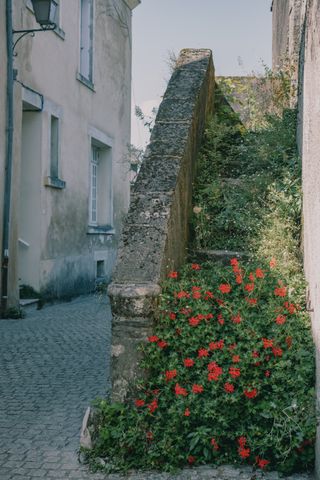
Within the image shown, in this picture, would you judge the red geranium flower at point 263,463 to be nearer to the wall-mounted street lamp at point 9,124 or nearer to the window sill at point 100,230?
the wall-mounted street lamp at point 9,124

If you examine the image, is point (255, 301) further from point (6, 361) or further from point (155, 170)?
point (6, 361)

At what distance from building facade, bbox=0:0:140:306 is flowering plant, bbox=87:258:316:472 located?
4.52 metres

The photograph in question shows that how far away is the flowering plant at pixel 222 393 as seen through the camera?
10.7 ft

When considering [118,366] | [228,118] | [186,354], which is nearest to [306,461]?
[186,354]

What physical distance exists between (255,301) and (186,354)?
523 millimetres

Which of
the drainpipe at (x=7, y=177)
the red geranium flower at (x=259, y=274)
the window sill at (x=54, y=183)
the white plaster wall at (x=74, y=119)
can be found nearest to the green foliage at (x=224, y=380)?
the red geranium flower at (x=259, y=274)

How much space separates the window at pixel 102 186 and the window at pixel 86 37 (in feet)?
6.31

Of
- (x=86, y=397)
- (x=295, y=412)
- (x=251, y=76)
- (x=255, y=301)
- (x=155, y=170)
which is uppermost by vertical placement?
(x=251, y=76)

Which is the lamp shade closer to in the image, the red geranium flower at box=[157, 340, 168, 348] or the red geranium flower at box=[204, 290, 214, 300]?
the red geranium flower at box=[204, 290, 214, 300]

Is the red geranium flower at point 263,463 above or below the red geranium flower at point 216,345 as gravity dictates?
below

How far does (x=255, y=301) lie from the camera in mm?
3686

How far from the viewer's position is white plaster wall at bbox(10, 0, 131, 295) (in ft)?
34.2

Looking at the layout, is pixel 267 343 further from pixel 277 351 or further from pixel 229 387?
pixel 229 387

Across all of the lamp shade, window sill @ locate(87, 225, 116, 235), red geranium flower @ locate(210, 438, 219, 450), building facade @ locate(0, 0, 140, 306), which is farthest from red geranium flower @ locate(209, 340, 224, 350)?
window sill @ locate(87, 225, 116, 235)
